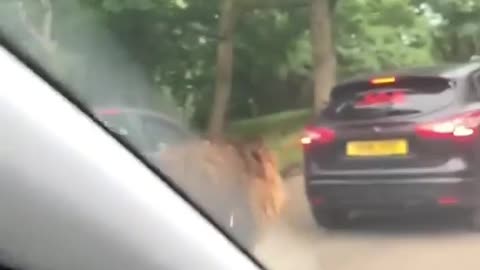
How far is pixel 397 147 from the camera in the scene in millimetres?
2086

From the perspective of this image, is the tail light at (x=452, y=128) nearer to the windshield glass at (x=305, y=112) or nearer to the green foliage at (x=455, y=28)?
the windshield glass at (x=305, y=112)

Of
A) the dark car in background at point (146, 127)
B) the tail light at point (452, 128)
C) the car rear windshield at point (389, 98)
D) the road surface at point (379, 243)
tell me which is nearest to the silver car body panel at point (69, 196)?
the dark car in background at point (146, 127)

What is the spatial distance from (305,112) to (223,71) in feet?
0.76

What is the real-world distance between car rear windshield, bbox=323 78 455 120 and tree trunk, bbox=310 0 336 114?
5 centimetres

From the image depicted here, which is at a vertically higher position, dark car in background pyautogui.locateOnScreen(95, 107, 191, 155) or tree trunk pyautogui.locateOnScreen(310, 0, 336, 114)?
tree trunk pyautogui.locateOnScreen(310, 0, 336, 114)

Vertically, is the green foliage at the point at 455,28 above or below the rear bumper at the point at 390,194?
above

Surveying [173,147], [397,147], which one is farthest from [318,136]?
[173,147]

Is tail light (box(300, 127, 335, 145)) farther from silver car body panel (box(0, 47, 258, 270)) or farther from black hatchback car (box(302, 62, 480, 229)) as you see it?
silver car body panel (box(0, 47, 258, 270))

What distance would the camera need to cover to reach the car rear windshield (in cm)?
207

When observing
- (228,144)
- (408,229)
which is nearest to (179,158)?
(228,144)

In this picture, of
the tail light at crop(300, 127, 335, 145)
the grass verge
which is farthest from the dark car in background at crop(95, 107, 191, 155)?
the tail light at crop(300, 127, 335, 145)

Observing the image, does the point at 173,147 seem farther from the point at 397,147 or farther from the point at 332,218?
the point at 397,147

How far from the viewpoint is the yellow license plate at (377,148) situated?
6.84 ft

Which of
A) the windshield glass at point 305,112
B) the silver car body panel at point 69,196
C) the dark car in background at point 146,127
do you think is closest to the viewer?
the silver car body panel at point 69,196
